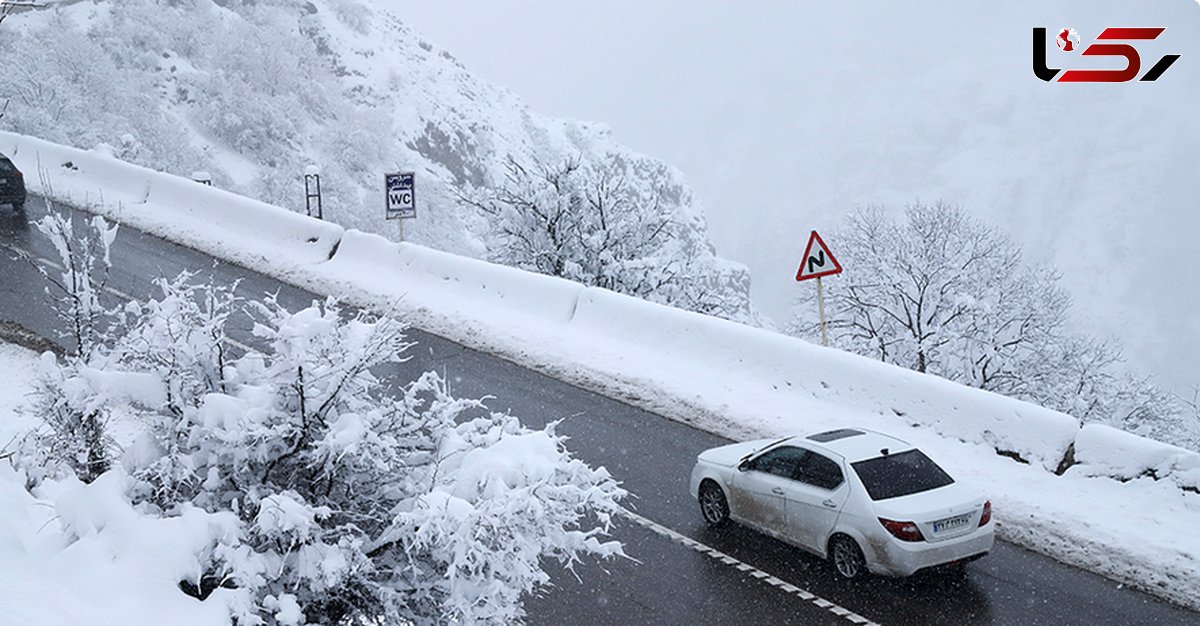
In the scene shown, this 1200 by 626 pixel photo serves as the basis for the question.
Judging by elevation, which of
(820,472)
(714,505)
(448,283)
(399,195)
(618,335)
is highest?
(399,195)

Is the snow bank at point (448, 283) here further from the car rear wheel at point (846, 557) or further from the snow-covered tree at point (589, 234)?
the car rear wheel at point (846, 557)

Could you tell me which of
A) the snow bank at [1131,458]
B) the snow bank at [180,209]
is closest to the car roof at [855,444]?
the snow bank at [1131,458]

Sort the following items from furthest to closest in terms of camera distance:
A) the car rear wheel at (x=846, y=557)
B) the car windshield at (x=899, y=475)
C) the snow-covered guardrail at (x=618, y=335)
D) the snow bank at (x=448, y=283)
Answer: the snow bank at (x=448, y=283), the snow-covered guardrail at (x=618, y=335), the car windshield at (x=899, y=475), the car rear wheel at (x=846, y=557)

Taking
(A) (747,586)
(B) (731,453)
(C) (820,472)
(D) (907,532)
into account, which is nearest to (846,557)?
(D) (907,532)

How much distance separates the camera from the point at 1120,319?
133750mm

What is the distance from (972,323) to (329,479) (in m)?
30.0

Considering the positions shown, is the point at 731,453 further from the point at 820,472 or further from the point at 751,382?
the point at 751,382

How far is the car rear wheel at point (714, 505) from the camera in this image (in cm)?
1170

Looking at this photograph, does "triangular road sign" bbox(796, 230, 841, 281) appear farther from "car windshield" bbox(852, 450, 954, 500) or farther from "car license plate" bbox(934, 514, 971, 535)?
"car license plate" bbox(934, 514, 971, 535)

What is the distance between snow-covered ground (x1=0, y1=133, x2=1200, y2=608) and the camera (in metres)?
11.3

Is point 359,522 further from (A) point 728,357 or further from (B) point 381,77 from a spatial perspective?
(B) point 381,77

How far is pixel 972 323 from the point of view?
3303 cm

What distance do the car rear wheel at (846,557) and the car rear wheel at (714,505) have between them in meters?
1.49

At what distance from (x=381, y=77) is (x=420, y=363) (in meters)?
125
